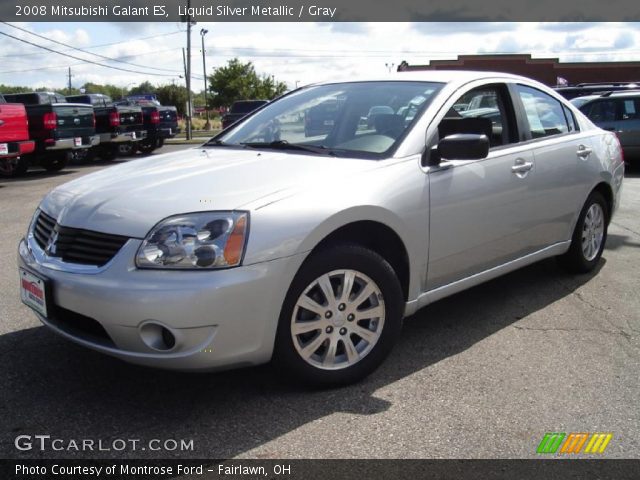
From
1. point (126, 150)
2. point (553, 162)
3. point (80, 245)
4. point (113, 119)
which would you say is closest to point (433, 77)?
point (553, 162)

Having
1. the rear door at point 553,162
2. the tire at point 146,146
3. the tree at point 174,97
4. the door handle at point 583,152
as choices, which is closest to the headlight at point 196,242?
the rear door at point 553,162

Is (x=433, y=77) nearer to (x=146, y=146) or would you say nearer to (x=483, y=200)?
(x=483, y=200)

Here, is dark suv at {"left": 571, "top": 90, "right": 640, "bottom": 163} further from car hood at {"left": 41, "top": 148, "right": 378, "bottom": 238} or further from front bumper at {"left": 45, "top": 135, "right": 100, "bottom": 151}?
car hood at {"left": 41, "top": 148, "right": 378, "bottom": 238}

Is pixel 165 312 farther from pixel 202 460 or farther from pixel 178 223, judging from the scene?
pixel 202 460

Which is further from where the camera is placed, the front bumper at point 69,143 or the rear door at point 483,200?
the front bumper at point 69,143

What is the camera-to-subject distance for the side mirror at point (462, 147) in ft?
11.6

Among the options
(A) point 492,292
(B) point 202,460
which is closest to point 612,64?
(A) point 492,292

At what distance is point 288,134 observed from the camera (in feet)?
13.5

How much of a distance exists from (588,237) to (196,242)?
142 inches

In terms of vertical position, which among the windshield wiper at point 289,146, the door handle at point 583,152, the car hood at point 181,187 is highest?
the windshield wiper at point 289,146

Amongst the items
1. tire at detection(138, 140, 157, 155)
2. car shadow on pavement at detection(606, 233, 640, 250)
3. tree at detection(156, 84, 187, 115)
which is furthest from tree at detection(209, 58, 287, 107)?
car shadow on pavement at detection(606, 233, 640, 250)

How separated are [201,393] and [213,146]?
181 cm

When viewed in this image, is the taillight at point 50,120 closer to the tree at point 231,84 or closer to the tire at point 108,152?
the tire at point 108,152

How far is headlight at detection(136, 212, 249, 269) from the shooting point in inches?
110
